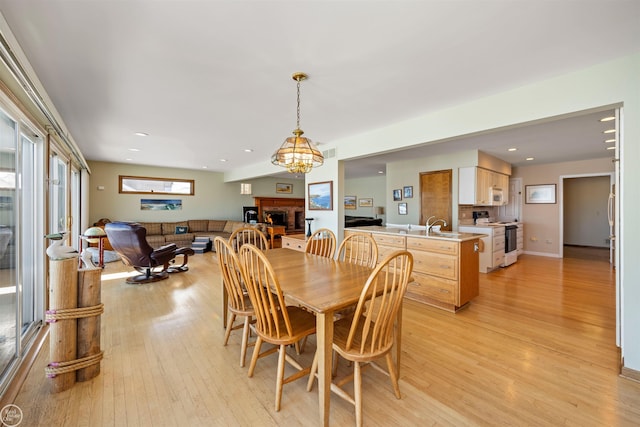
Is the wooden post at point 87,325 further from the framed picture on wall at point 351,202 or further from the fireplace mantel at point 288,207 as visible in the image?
the framed picture on wall at point 351,202

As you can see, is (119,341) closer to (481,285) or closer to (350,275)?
(350,275)

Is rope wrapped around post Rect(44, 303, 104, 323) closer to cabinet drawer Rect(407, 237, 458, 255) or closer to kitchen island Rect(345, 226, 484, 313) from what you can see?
kitchen island Rect(345, 226, 484, 313)

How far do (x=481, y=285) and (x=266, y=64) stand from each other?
442 centimetres

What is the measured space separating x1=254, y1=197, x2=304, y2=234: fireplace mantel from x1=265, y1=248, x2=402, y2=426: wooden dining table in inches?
263

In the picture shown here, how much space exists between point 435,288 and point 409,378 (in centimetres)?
160

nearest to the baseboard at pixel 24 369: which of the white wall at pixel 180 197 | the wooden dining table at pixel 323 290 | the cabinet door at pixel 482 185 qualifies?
the wooden dining table at pixel 323 290

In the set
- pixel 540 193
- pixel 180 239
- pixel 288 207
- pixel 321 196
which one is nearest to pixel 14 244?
pixel 321 196

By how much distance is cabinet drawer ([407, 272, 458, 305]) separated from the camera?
3.14 metres

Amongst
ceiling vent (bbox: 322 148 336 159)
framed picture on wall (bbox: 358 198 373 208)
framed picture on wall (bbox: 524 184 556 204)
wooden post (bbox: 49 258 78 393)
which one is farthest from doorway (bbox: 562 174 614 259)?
wooden post (bbox: 49 258 78 393)

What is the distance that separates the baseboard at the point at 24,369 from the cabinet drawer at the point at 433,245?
3.83 metres

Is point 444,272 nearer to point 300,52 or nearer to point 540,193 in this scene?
point 300,52

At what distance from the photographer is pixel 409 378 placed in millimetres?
1937

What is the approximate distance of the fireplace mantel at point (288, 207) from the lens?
916 centimetres

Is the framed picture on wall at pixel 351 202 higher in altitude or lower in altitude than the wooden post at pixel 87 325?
higher
